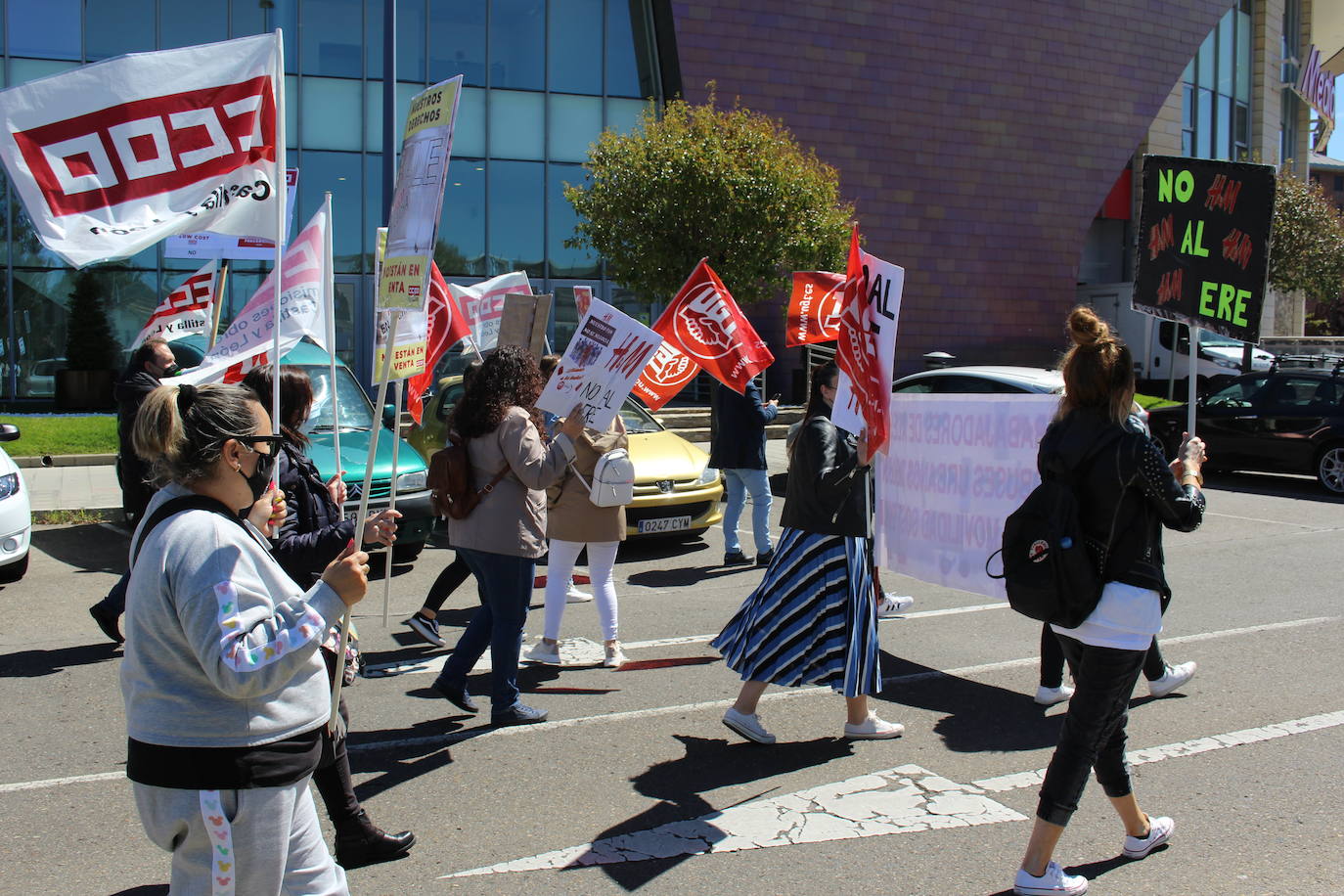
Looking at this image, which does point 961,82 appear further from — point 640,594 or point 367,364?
point 640,594

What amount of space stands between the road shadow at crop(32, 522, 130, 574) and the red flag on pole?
19.6ft

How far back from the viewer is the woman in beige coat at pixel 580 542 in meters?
6.27

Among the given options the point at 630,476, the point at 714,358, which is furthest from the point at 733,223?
the point at 630,476

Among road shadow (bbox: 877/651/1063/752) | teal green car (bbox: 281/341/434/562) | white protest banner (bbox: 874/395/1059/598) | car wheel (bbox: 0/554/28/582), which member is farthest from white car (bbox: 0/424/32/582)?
road shadow (bbox: 877/651/1063/752)

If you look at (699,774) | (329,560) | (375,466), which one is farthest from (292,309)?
(699,774)

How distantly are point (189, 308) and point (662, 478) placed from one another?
4.39 metres

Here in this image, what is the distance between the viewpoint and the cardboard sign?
6780mm

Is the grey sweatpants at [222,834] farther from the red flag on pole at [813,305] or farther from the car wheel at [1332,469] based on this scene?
the car wheel at [1332,469]

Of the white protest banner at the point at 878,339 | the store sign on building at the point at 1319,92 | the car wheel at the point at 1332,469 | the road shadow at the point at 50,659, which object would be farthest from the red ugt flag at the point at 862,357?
the store sign on building at the point at 1319,92

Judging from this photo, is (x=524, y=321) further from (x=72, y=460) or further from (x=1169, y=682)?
(x=72, y=460)

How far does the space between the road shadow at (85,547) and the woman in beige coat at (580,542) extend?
4.92 meters

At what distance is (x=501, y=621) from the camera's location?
4.99m

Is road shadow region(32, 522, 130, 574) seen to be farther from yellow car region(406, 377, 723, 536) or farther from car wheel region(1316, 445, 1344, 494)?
car wheel region(1316, 445, 1344, 494)

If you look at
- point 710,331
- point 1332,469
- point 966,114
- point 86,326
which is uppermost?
point 966,114
